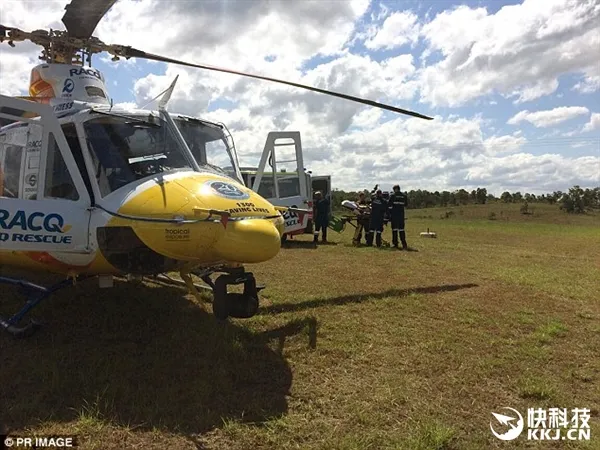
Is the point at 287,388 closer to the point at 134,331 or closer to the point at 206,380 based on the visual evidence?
the point at 206,380

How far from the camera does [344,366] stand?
5.38 metres

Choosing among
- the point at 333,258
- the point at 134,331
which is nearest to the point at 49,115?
the point at 134,331

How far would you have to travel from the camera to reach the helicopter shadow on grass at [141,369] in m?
4.17

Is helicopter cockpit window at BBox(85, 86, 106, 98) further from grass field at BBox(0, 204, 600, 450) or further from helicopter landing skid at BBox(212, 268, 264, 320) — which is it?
helicopter landing skid at BBox(212, 268, 264, 320)

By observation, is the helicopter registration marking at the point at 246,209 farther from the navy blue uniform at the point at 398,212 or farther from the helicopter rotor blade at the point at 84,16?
the navy blue uniform at the point at 398,212

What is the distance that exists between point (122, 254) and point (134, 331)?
1.29 meters

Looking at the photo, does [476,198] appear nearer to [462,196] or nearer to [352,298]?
[462,196]

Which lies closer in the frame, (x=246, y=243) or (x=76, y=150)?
(x=246, y=243)

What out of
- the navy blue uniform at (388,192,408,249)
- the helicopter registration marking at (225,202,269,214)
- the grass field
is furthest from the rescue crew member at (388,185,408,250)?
the helicopter registration marking at (225,202,269,214)

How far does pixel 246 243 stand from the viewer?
4871 millimetres

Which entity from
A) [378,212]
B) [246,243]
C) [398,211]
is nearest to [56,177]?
[246,243]

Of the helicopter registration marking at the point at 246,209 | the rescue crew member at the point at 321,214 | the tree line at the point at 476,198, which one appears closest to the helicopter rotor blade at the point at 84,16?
the helicopter registration marking at the point at 246,209

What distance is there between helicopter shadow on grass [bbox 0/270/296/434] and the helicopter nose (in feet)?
3.83

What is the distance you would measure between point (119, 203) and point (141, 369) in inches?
67.0
